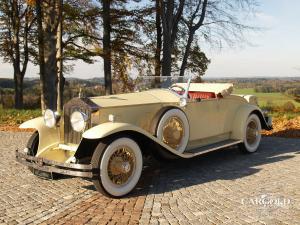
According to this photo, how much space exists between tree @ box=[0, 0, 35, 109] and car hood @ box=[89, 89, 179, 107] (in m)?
18.2

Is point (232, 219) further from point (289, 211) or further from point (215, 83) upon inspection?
point (215, 83)

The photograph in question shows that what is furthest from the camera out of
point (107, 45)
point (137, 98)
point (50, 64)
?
point (107, 45)

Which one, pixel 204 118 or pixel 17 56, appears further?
pixel 17 56

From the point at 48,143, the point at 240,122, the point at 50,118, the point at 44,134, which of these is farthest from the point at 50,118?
the point at 240,122

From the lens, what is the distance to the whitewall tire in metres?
5.92

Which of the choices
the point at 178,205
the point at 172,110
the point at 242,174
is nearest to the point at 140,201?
the point at 178,205

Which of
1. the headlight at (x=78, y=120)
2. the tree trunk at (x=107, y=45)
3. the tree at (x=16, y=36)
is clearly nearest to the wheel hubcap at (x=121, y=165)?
the headlight at (x=78, y=120)

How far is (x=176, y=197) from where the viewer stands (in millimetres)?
5094

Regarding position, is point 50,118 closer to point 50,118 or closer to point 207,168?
point 50,118

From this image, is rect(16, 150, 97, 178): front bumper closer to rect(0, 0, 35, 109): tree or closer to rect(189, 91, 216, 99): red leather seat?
rect(189, 91, 216, 99): red leather seat

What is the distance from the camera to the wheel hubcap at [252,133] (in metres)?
8.02

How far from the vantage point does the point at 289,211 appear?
453 centimetres

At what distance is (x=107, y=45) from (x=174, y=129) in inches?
503

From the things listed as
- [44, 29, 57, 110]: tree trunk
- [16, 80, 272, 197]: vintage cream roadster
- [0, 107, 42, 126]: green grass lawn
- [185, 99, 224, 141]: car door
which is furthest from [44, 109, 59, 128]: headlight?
[44, 29, 57, 110]: tree trunk
